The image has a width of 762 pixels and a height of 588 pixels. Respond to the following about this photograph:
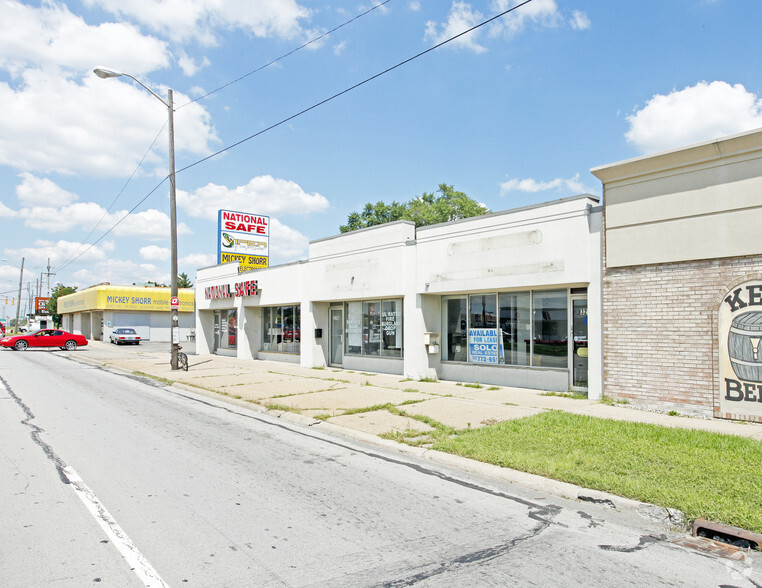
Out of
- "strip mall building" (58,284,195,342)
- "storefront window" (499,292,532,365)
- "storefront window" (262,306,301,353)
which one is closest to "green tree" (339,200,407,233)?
"strip mall building" (58,284,195,342)

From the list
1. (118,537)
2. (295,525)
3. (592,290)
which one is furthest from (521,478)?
(592,290)

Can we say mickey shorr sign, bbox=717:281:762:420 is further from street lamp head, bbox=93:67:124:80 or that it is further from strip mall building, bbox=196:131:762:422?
street lamp head, bbox=93:67:124:80

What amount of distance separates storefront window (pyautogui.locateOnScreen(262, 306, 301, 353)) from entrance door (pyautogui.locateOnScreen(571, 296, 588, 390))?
13.1 metres

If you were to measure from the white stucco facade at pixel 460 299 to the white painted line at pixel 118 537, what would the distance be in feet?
33.3

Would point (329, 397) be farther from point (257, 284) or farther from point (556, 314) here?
point (257, 284)

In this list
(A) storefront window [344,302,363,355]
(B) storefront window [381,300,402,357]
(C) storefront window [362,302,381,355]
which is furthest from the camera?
(A) storefront window [344,302,363,355]

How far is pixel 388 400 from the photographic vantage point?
12.2 metres

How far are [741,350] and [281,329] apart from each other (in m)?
18.5

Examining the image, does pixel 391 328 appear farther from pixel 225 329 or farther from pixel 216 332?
pixel 216 332

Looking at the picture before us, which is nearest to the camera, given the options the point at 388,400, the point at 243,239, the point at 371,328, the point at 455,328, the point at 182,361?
the point at 388,400

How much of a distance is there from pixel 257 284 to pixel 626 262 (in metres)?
16.8

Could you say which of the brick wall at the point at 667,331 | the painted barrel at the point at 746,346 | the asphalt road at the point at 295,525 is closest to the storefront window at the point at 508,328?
the brick wall at the point at 667,331

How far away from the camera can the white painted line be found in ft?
12.9

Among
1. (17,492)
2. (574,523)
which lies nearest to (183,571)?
(17,492)
